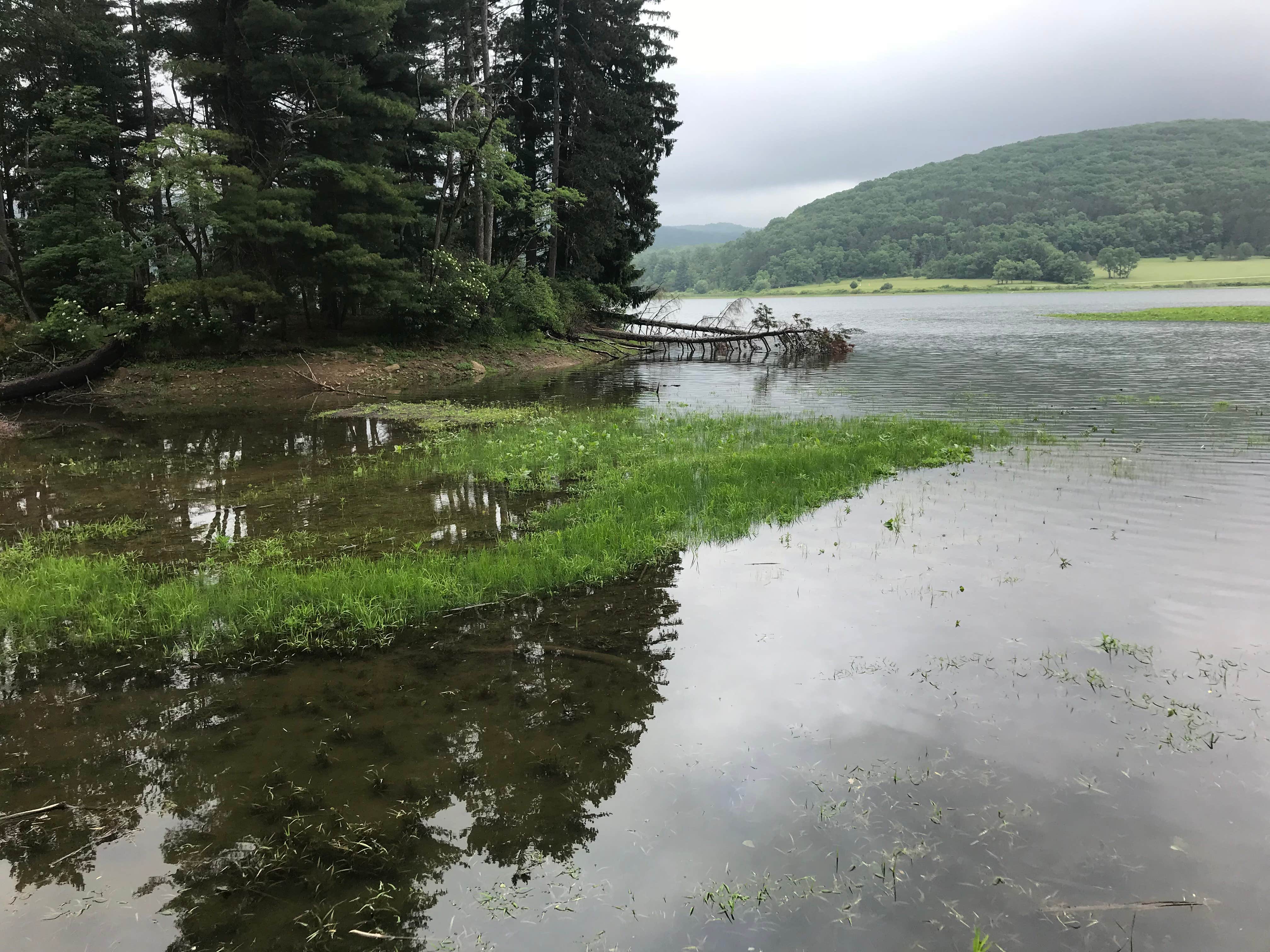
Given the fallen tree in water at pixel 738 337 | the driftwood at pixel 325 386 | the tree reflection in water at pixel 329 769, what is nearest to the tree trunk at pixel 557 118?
the fallen tree in water at pixel 738 337

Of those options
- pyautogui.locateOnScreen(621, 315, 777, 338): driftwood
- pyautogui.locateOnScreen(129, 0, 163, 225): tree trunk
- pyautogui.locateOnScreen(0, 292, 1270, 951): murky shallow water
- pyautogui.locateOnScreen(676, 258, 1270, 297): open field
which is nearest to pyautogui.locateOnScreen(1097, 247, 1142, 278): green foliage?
pyautogui.locateOnScreen(676, 258, 1270, 297): open field

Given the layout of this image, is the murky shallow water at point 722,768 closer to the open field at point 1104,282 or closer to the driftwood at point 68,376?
the driftwood at point 68,376

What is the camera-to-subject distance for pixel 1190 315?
1900 inches

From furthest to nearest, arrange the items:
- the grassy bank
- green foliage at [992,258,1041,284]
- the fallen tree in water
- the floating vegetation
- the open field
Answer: green foliage at [992,258,1041,284] → the open field → the fallen tree in water → the grassy bank → the floating vegetation

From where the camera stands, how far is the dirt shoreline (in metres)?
21.8

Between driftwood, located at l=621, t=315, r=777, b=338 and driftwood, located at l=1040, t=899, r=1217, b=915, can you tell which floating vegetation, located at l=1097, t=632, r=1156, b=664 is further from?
driftwood, located at l=621, t=315, r=777, b=338

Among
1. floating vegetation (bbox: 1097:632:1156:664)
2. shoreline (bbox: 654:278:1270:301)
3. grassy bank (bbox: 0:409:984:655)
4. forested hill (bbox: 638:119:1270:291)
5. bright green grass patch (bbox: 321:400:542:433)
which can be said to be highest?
forested hill (bbox: 638:119:1270:291)

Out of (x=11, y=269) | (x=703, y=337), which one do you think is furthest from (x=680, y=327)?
(x=11, y=269)

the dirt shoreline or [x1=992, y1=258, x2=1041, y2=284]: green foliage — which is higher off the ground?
[x1=992, y1=258, x2=1041, y2=284]: green foliage

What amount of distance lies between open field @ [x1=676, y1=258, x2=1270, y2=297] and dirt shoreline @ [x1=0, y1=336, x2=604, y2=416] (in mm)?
102384

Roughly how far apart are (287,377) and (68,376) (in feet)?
20.4

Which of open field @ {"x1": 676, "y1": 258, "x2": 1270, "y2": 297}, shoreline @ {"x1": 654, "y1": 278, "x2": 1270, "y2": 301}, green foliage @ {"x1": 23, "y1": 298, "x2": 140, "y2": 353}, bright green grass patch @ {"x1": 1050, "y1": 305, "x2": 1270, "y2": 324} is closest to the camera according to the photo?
green foliage @ {"x1": 23, "y1": 298, "x2": 140, "y2": 353}

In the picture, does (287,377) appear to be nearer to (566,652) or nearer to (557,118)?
(557,118)

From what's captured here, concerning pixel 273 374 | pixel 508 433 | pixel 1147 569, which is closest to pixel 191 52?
pixel 273 374
